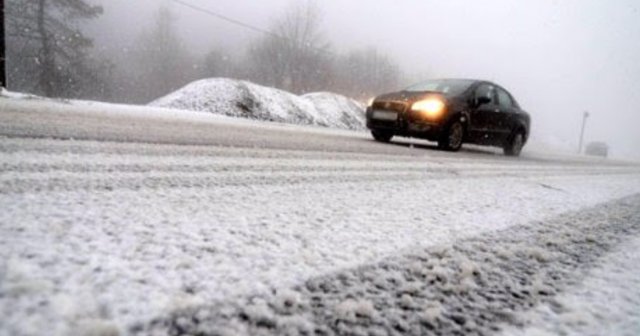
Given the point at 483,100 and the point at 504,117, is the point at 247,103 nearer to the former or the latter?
the point at 504,117

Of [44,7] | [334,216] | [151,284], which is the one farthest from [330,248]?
[44,7]

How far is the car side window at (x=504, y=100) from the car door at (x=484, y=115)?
0.24 meters

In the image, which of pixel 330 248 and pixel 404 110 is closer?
pixel 330 248

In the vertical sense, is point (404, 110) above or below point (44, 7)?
below

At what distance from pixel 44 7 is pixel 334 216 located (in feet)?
110

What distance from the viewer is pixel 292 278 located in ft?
3.21

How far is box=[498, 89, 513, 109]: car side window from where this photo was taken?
8.72m

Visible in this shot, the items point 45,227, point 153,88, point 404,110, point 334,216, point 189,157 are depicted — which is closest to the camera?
point 45,227

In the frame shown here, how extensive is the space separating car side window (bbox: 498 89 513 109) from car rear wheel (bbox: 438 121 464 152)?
69.7 inches

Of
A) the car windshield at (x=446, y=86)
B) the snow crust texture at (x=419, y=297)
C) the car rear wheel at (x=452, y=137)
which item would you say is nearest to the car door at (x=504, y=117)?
the car windshield at (x=446, y=86)

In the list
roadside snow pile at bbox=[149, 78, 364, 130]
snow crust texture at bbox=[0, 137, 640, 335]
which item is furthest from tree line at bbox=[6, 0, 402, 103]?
snow crust texture at bbox=[0, 137, 640, 335]

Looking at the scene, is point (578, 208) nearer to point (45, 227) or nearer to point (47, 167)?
point (45, 227)

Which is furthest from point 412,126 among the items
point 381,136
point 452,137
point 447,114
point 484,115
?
point 484,115

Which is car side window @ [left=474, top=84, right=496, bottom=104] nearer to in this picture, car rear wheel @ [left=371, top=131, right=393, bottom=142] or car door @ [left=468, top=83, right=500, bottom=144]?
car door @ [left=468, top=83, right=500, bottom=144]
